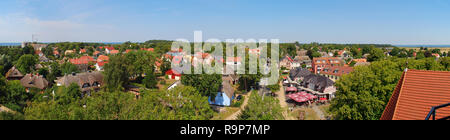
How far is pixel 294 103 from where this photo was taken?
84.4 feet

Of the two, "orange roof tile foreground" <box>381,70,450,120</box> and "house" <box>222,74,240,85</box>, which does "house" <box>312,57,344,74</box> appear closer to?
"house" <box>222,74,240,85</box>

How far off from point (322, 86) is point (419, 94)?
20.8 metres

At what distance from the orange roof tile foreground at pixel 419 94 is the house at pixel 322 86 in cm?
1964

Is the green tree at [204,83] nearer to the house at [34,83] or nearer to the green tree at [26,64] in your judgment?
the house at [34,83]

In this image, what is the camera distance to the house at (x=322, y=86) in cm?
2769

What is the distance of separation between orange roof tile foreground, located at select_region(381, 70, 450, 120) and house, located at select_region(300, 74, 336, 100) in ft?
64.4

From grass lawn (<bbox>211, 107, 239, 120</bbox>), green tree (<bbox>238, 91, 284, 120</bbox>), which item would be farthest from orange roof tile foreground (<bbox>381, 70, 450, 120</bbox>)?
grass lawn (<bbox>211, 107, 239, 120</bbox>)

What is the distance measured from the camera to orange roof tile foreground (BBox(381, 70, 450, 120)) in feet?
25.5

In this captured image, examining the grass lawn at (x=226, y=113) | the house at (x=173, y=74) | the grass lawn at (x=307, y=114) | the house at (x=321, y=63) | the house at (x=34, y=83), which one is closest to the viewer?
the grass lawn at (x=307, y=114)

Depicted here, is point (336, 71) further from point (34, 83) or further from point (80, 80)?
point (34, 83)

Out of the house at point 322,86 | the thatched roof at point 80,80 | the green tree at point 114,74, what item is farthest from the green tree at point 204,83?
the thatched roof at point 80,80
